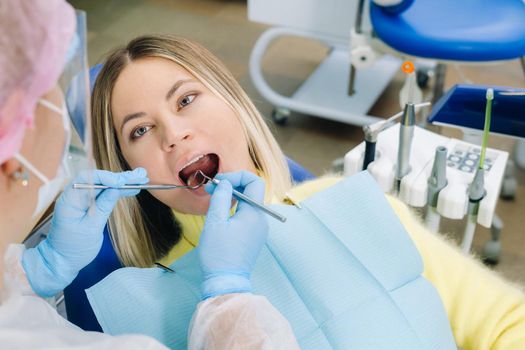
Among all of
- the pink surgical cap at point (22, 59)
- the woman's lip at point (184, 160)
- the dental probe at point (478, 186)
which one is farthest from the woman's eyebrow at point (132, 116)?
the dental probe at point (478, 186)

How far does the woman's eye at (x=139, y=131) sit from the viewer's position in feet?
4.16

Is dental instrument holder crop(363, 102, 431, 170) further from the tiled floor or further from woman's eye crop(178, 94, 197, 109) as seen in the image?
the tiled floor

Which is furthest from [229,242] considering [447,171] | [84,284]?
[447,171]

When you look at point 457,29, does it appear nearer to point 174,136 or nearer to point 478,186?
point 478,186

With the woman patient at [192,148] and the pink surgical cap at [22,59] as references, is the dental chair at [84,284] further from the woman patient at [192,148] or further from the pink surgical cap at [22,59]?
the pink surgical cap at [22,59]

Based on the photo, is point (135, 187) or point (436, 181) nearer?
point (135, 187)

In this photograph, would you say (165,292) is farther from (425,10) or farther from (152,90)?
(425,10)

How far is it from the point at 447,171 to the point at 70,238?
2.72 feet

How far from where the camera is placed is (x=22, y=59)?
0.65 m

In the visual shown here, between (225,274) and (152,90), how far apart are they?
412 mm

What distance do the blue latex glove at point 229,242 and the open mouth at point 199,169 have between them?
0.20 meters

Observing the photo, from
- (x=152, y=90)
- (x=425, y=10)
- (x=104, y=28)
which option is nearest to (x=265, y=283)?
(x=152, y=90)

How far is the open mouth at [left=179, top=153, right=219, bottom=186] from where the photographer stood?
133cm

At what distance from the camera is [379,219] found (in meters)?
1.23
